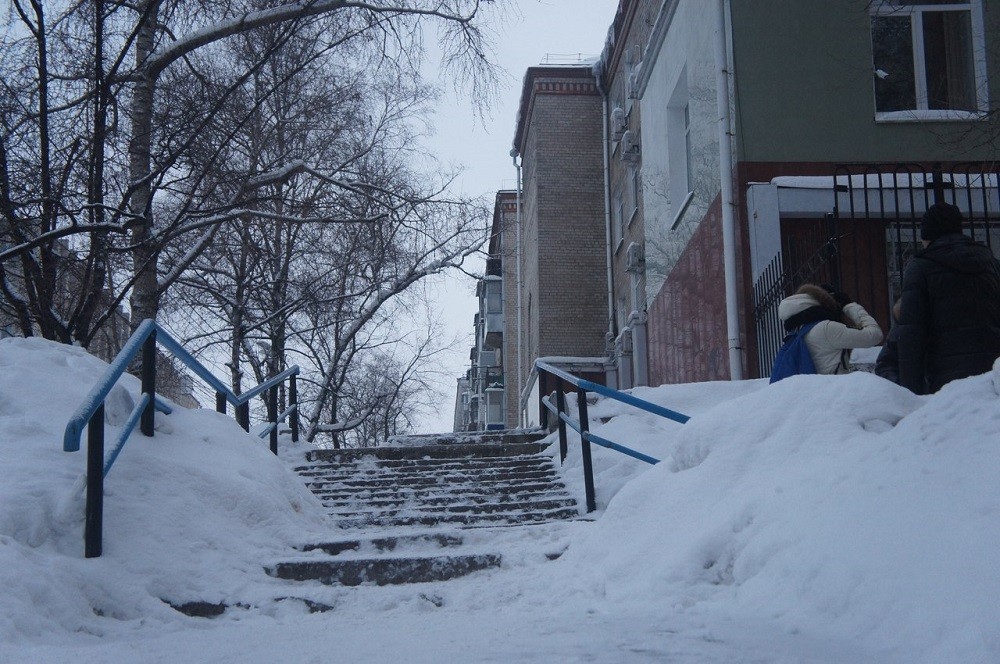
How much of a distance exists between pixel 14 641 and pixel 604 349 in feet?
68.6

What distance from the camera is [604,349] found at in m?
24.3

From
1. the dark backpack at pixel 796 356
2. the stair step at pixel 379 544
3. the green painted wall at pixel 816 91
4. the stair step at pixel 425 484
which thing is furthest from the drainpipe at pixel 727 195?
the stair step at pixel 379 544

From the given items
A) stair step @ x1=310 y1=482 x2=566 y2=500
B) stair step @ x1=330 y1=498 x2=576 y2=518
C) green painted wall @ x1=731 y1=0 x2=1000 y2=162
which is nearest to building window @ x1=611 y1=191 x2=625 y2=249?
green painted wall @ x1=731 y1=0 x2=1000 y2=162

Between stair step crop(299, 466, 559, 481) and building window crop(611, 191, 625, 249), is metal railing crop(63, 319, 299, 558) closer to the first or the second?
stair step crop(299, 466, 559, 481)

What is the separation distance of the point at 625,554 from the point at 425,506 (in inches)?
123

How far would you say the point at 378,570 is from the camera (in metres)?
5.66

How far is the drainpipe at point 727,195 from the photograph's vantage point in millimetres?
10734

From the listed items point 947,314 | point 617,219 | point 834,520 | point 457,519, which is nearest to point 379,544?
point 457,519

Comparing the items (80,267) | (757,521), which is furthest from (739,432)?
(80,267)

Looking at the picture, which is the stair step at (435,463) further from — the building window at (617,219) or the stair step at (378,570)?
the building window at (617,219)

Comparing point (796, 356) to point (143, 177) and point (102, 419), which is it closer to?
point (102, 419)

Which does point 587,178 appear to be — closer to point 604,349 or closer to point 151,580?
point 604,349

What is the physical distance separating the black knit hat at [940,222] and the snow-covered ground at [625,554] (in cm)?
107

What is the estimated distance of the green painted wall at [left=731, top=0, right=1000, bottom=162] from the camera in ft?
36.5
